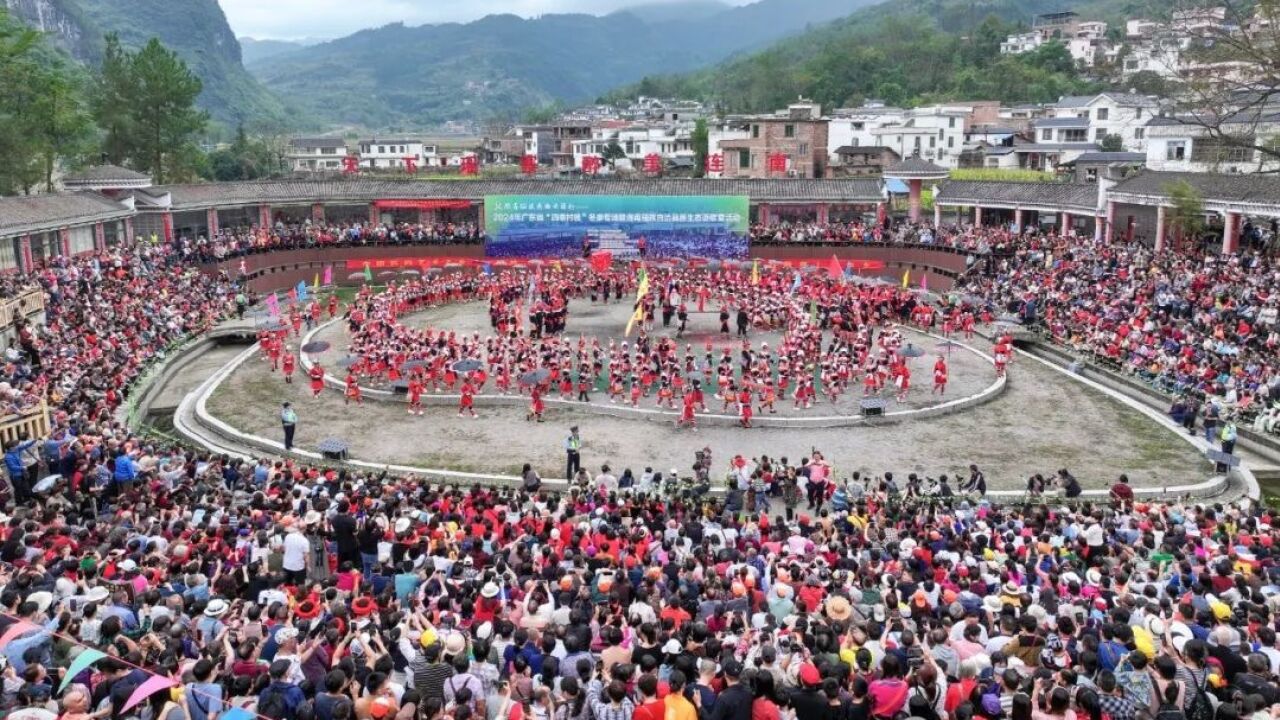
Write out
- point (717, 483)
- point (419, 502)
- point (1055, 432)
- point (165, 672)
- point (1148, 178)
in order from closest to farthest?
point (165, 672) < point (419, 502) < point (717, 483) < point (1055, 432) < point (1148, 178)

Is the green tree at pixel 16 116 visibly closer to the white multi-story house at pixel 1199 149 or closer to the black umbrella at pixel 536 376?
the black umbrella at pixel 536 376

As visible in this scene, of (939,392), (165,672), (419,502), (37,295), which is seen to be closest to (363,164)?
(37,295)

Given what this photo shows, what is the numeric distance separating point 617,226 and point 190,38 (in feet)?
481

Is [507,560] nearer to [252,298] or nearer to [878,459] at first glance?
[878,459]

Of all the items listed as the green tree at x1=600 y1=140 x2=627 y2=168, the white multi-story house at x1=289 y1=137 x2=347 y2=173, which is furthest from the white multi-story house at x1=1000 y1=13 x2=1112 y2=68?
the white multi-story house at x1=289 y1=137 x2=347 y2=173

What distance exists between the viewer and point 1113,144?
55.5 m

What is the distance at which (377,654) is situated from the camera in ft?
25.0

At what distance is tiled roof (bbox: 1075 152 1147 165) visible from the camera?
155ft

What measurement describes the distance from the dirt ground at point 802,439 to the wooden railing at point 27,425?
454cm

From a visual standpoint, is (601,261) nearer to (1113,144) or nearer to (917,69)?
(1113,144)

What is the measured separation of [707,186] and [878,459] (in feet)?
98.4

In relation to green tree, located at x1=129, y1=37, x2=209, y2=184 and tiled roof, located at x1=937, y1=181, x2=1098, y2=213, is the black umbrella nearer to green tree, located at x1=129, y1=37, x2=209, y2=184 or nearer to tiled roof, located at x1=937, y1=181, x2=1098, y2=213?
tiled roof, located at x1=937, y1=181, x2=1098, y2=213

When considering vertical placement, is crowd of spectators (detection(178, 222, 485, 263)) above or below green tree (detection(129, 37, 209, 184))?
below

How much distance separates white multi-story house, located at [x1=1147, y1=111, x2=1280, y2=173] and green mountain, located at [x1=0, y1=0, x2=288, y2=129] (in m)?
120
